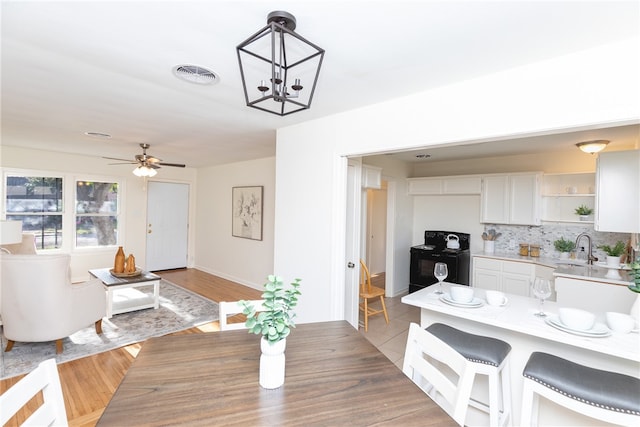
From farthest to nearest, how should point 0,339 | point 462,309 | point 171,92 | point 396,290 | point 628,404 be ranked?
point 396,290, point 0,339, point 171,92, point 462,309, point 628,404

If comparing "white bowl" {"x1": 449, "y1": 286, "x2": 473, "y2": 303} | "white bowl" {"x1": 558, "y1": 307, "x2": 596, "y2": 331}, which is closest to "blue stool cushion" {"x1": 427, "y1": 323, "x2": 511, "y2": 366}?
"white bowl" {"x1": 449, "y1": 286, "x2": 473, "y2": 303}

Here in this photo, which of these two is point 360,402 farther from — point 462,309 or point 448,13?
point 448,13

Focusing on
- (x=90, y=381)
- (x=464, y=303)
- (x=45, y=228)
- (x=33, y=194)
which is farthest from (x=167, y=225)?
(x=464, y=303)

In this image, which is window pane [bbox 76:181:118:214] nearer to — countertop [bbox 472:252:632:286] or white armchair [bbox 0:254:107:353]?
white armchair [bbox 0:254:107:353]

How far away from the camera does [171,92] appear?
234 centimetres

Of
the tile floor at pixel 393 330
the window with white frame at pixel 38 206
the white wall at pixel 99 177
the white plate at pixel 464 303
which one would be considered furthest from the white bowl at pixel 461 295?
the window with white frame at pixel 38 206

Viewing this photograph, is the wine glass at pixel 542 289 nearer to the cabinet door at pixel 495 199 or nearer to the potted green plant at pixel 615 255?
the potted green plant at pixel 615 255

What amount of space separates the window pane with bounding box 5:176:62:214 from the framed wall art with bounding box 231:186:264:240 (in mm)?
2918

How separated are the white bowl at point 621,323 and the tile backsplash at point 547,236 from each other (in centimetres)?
278

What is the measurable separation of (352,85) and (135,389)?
2032mm

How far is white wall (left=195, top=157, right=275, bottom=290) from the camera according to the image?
5344 mm

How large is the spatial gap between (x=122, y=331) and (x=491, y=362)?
371cm

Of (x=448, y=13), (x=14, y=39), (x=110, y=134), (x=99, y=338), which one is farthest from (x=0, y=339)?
(x=448, y=13)

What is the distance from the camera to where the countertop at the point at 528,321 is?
1502 mm
